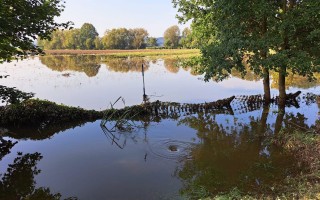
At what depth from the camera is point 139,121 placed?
21172 mm

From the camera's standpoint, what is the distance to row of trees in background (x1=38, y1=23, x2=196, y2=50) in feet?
443

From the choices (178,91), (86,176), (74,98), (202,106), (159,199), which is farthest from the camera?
(178,91)

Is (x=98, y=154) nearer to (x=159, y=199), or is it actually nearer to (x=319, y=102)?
(x=159, y=199)

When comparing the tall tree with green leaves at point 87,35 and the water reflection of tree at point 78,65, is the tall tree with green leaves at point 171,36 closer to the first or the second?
the tall tree with green leaves at point 87,35

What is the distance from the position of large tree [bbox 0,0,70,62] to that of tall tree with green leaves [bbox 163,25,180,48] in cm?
13253

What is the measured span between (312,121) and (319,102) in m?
5.12

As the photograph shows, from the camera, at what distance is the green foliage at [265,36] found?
1819cm

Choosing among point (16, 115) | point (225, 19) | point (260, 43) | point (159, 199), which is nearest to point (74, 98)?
point (16, 115)

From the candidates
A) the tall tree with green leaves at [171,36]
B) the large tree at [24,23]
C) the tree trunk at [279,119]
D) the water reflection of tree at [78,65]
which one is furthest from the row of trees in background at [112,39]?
the large tree at [24,23]

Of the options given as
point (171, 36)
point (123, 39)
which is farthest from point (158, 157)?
point (171, 36)

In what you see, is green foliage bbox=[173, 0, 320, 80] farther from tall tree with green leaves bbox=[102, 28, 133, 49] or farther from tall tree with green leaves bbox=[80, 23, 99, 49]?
tall tree with green leaves bbox=[80, 23, 99, 49]

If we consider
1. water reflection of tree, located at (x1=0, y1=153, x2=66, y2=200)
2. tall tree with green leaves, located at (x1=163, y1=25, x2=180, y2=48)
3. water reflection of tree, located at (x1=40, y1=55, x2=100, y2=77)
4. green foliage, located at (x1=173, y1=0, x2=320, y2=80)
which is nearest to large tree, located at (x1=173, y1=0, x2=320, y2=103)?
green foliage, located at (x1=173, y1=0, x2=320, y2=80)

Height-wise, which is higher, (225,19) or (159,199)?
(225,19)

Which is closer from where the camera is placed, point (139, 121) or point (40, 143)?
point (40, 143)
